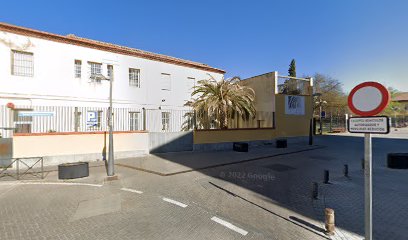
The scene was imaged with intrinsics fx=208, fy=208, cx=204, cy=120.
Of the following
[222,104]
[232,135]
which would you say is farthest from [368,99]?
[232,135]

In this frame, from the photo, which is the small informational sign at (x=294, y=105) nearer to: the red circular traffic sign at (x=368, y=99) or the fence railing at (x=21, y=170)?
the red circular traffic sign at (x=368, y=99)

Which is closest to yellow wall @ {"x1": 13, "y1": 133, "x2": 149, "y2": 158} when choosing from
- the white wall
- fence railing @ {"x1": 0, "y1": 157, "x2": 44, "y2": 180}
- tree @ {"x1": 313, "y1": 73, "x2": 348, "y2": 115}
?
fence railing @ {"x1": 0, "y1": 157, "x2": 44, "y2": 180}

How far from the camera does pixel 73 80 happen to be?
15.2 metres

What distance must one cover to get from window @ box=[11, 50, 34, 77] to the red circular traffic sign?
57.5 feet

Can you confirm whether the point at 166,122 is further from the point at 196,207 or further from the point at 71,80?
the point at 196,207

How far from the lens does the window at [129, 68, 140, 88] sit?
707 inches

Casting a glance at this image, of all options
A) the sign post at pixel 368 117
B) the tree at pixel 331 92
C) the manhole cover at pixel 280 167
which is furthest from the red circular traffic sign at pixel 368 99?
the tree at pixel 331 92

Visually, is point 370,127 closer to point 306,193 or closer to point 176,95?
point 306,193

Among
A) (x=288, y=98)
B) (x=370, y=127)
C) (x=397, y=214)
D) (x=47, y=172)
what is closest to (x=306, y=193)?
(x=397, y=214)

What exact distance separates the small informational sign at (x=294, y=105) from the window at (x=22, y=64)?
2034 centimetres

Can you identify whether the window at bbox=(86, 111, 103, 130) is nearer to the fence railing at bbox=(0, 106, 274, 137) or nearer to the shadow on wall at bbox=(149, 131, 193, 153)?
the fence railing at bbox=(0, 106, 274, 137)

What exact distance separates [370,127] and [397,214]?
3566 mm

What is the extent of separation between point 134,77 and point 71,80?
15.6 feet

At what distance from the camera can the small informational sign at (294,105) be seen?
20016mm
